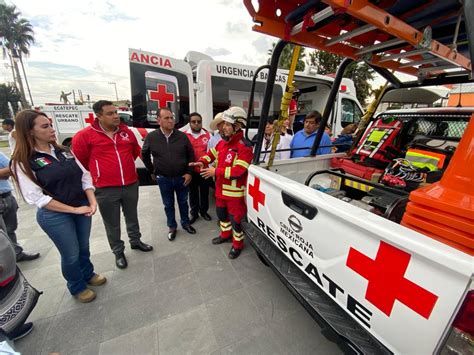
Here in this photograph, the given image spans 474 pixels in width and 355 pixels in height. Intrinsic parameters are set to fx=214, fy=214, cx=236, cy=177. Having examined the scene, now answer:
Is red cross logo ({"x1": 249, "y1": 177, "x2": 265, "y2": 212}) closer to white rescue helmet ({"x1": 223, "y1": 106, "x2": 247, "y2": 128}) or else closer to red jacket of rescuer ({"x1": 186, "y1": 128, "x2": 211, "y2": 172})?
white rescue helmet ({"x1": 223, "y1": 106, "x2": 247, "y2": 128})

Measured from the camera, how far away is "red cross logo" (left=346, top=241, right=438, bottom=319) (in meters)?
0.81

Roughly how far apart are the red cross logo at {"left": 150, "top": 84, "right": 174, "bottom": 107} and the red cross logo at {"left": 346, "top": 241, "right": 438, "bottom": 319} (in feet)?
11.5

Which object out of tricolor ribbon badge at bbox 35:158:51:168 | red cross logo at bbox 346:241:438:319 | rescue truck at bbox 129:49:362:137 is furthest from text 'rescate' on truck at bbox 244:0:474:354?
rescue truck at bbox 129:49:362:137

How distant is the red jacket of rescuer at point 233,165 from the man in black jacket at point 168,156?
2.02ft

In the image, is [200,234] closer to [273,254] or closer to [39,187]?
[273,254]

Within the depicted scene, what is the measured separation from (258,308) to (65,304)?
1.83 meters

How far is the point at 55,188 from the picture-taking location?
5.59ft

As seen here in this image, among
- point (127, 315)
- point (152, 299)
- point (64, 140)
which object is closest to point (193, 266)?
point (152, 299)

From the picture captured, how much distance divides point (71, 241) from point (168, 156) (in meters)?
1.35

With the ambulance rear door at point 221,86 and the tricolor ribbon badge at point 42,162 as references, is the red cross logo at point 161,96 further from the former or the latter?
the tricolor ribbon badge at point 42,162

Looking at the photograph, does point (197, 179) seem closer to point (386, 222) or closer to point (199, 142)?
point (199, 142)

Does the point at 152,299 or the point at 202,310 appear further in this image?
the point at 152,299

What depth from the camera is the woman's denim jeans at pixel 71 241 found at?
5.74 feet

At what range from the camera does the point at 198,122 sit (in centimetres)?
341
